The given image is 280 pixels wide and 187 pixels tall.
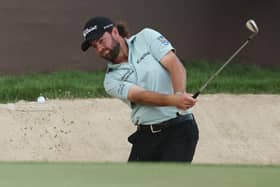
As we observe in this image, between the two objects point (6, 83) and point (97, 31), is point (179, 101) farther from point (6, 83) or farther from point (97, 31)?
point (6, 83)

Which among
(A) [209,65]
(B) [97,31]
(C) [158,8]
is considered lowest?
(A) [209,65]

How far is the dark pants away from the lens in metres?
5.55

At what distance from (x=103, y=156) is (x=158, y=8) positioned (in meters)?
4.45

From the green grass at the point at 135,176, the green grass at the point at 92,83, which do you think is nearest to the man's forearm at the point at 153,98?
the green grass at the point at 135,176

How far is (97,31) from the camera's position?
18.0ft

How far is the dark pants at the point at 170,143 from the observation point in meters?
5.55

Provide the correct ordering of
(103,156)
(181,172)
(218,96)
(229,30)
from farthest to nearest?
1. (229,30)
2. (218,96)
3. (103,156)
4. (181,172)

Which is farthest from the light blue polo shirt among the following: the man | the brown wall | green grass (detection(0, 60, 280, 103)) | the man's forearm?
the brown wall

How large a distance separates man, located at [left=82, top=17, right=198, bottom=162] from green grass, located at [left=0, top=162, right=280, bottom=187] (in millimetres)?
1421

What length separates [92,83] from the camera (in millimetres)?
12359

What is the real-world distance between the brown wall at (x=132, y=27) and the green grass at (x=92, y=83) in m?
0.37

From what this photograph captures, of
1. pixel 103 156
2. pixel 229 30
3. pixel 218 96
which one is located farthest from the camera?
pixel 229 30

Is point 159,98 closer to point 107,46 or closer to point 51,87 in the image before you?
point 107,46

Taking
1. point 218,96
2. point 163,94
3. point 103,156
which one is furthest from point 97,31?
point 218,96
